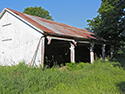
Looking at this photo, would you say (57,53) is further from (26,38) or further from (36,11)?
(36,11)

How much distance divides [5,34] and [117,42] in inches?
532

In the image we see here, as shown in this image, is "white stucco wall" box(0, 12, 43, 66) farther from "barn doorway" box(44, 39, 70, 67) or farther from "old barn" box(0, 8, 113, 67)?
"barn doorway" box(44, 39, 70, 67)

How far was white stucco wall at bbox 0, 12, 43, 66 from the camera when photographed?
28.7 feet

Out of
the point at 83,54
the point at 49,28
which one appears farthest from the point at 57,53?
the point at 49,28

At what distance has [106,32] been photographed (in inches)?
616

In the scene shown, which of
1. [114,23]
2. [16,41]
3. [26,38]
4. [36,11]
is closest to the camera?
[26,38]

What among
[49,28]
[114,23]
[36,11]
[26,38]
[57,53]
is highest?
[36,11]

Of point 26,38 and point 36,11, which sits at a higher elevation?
point 36,11

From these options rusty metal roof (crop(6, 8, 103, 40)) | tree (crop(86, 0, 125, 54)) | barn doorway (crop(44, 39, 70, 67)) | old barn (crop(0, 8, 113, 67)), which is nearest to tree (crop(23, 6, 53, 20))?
tree (crop(86, 0, 125, 54))

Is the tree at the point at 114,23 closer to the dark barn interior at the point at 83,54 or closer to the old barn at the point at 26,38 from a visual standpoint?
the dark barn interior at the point at 83,54

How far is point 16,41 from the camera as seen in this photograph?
9.66 m

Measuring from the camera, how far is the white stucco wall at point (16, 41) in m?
8.76

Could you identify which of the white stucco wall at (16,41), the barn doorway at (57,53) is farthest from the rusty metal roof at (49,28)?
the barn doorway at (57,53)

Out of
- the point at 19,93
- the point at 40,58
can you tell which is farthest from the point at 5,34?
the point at 19,93
